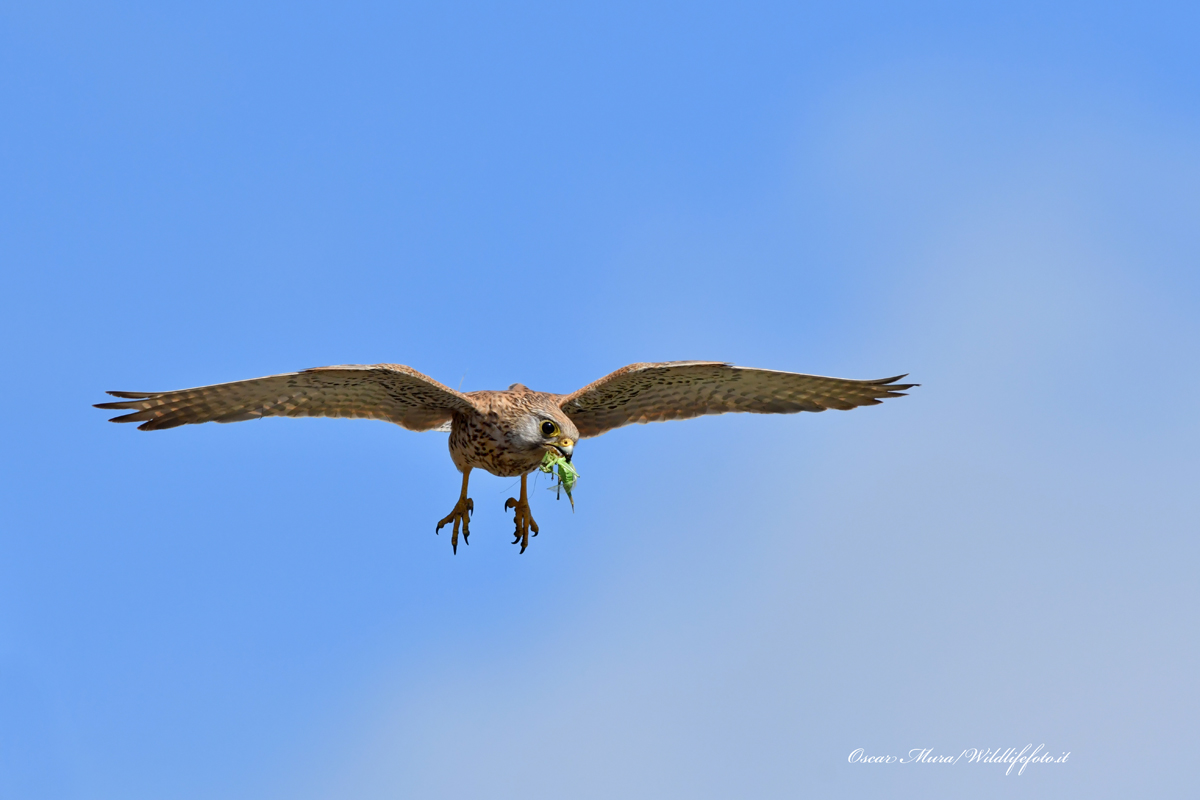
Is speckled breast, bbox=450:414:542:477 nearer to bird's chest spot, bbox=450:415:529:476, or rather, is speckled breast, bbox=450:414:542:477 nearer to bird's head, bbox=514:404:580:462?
bird's chest spot, bbox=450:415:529:476

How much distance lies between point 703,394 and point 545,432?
8.34ft

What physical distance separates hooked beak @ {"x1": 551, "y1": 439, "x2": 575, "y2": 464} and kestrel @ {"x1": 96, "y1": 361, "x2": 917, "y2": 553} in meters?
0.01

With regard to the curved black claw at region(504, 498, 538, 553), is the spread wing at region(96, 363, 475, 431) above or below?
above

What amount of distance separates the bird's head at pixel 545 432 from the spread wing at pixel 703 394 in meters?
1.07

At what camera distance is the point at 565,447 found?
14.5m

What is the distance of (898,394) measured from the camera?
16.2 meters

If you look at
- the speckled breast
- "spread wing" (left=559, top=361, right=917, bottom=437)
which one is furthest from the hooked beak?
"spread wing" (left=559, top=361, right=917, bottom=437)

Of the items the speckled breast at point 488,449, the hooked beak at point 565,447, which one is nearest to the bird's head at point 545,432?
the hooked beak at point 565,447

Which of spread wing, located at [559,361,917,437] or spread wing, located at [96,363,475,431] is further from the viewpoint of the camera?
spread wing, located at [559,361,917,437]

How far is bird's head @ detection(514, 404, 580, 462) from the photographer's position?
1450 centimetres

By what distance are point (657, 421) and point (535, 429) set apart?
2.40m

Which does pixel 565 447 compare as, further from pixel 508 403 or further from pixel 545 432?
pixel 508 403

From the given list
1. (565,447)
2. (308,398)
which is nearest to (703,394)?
(565,447)

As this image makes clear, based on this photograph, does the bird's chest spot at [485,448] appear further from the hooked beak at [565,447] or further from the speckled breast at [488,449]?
the hooked beak at [565,447]
